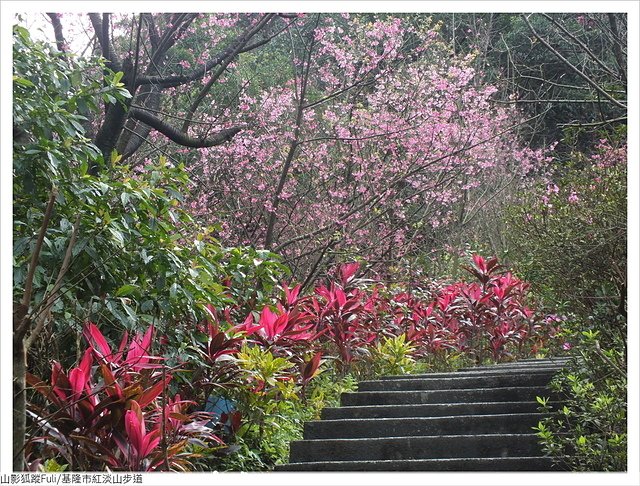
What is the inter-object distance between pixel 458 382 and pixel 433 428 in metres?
0.54

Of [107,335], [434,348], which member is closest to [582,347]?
[434,348]

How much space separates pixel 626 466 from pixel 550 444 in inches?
11.5

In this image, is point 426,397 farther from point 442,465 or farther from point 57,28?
point 57,28

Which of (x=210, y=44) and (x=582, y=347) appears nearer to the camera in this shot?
(x=582, y=347)

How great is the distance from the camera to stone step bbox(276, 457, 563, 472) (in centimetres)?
314

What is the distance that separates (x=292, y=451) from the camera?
339cm

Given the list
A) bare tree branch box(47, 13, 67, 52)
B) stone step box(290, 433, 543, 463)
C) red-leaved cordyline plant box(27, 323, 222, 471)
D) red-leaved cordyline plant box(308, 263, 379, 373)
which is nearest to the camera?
red-leaved cordyline plant box(27, 323, 222, 471)

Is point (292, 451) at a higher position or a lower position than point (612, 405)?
lower

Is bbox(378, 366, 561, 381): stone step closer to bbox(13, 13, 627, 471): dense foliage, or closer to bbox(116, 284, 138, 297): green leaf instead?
bbox(13, 13, 627, 471): dense foliage

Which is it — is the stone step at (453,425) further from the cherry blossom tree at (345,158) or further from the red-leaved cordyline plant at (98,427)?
the cherry blossom tree at (345,158)

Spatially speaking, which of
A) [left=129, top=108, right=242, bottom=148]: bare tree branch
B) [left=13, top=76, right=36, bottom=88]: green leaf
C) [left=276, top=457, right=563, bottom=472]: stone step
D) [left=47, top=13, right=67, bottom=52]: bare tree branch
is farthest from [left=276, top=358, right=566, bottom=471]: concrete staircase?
[left=47, top=13, right=67, bottom=52]: bare tree branch

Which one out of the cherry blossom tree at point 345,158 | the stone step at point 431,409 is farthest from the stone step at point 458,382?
the cherry blossom tree at point 345,158

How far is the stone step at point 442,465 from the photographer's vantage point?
314 centimetres

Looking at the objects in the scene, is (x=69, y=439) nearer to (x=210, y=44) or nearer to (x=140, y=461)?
(x=140, y=461)
